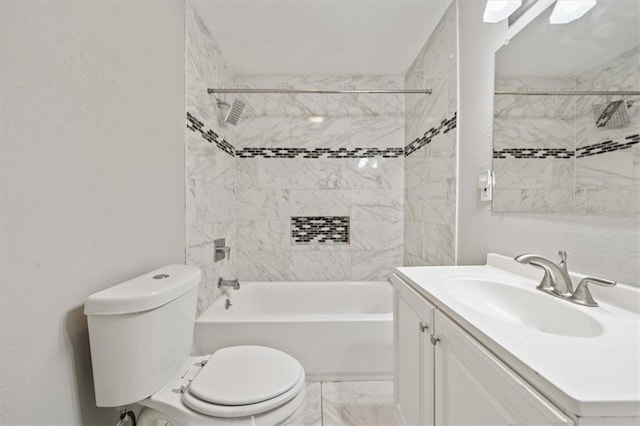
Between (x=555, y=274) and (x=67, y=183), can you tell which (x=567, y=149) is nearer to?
(x=555, y=274)

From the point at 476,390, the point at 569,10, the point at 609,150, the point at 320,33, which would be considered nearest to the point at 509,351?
the point at 476,390

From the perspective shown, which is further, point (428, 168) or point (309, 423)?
point (428, 168)

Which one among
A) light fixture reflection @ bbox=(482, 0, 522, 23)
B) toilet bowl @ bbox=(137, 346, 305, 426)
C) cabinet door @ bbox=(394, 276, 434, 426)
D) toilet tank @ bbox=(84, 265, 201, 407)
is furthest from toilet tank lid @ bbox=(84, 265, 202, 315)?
light fixture reflection @ bbox=(482, 0, 522, 23)

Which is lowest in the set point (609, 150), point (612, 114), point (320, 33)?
point (609, 150)

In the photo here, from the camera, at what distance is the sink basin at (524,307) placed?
80 centimetres

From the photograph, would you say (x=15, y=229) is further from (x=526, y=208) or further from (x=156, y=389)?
(x=526, y=208)

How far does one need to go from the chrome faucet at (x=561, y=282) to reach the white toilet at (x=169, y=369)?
0.94m

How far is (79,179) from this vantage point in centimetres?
89

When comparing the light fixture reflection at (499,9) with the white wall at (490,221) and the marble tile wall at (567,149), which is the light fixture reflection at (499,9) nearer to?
the white wall at (490,221)

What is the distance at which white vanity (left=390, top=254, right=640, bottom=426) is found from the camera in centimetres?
45

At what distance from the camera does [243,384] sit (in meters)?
1.02

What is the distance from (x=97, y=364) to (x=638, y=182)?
165 centimetres

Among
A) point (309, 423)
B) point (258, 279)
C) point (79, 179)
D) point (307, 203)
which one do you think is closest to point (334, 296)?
point (258, 279)

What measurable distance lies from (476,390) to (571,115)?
1.00 meters
